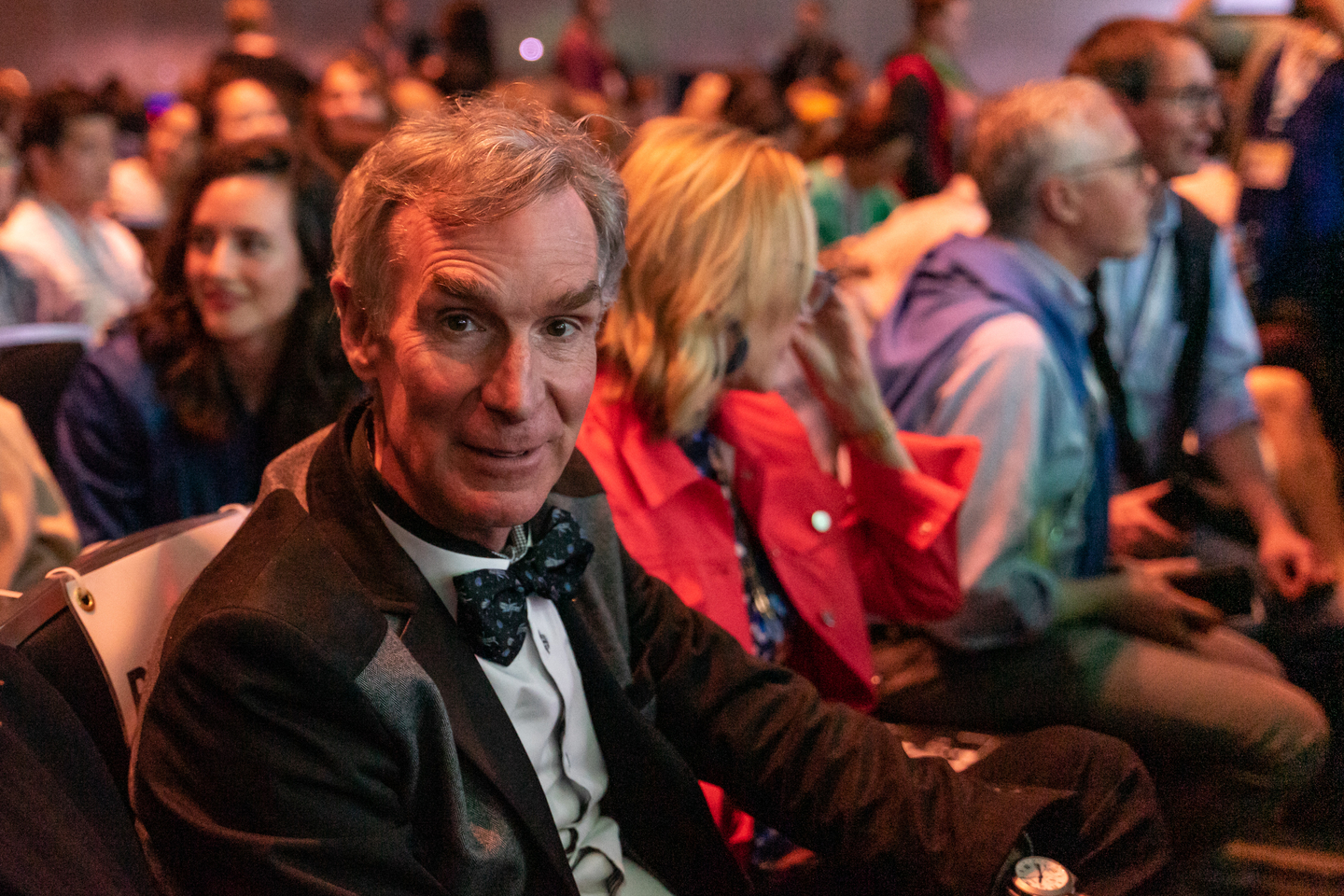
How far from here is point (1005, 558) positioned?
214 cm

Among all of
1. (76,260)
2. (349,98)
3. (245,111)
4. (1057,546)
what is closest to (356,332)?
(1057,546)

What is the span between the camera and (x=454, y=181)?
3.72ft

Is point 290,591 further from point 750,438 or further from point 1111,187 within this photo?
point 1111,187

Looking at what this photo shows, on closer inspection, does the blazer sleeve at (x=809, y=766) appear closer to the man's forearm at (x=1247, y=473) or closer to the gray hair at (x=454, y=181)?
the gray hair at (x=454, y=181)

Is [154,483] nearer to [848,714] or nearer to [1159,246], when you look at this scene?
[848,714]

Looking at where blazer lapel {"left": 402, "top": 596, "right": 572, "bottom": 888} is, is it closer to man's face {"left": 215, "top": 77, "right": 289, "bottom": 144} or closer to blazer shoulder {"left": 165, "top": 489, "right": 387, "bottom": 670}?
blazer shoulder {"left": 165, "top": 489, "right": 387, "bottom": 670}

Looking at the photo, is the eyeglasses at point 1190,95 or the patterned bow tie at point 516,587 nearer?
the patterned bow tie at point 516,587

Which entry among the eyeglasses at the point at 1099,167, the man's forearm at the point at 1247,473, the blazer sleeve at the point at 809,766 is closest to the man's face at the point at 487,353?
the blazer sleeve at the point at 809,766

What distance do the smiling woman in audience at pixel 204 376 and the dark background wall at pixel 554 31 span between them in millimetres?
6090

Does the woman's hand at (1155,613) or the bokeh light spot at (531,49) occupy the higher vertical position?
the bokeh light spot at (531,49)

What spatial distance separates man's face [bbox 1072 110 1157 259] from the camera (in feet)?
8.18

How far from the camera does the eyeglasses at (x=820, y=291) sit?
2031 mm

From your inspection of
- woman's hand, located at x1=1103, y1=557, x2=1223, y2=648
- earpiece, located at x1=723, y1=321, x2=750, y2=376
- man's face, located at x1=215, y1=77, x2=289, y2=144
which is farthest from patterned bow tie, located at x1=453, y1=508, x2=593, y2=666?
man's face, located at x1=215, y1=77, x2=289, y2=144

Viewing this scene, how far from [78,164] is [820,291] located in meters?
4.12
